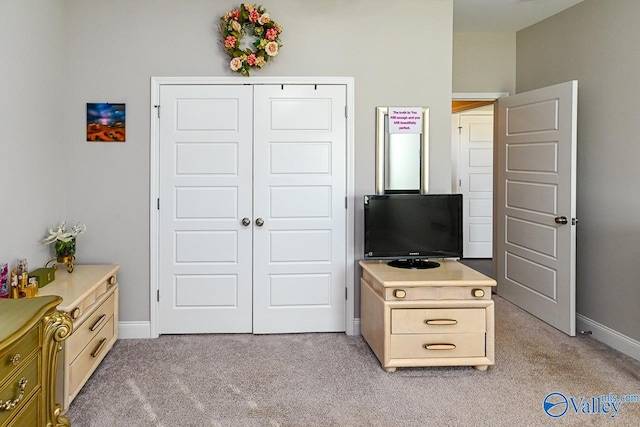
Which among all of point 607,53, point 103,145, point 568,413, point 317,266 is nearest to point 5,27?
point 103,145

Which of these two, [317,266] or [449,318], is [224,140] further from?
[449,318]

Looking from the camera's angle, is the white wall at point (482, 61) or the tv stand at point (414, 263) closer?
the tv stand at point (414, 263)

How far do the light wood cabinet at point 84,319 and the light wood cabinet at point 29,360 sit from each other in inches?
22.1

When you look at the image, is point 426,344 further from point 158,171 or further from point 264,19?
point 264,19

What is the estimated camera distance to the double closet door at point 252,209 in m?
3.62

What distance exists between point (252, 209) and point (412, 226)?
1215 mm

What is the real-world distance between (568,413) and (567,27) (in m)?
3.13

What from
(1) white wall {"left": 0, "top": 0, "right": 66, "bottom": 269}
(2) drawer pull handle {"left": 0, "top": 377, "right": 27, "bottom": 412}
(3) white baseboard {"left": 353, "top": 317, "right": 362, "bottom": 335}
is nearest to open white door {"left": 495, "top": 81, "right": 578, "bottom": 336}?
(3) white baseboard {"left": 353, "top": 317, "right": 362, "bottom": 335}

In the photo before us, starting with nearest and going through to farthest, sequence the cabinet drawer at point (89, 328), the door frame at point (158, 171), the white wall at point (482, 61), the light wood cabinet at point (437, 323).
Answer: the cabinet drawer at point (89, 328) → the light wood cabinet at point (437, 323) → the door frame at point (158, 171) → the white wall at point (482, 61)

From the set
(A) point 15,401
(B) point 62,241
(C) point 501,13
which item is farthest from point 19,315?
(C) point 501,13

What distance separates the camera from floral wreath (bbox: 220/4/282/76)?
11.4 feet

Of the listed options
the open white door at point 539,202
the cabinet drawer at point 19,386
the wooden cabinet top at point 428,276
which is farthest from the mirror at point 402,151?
the cabinet drawer at point 19,386

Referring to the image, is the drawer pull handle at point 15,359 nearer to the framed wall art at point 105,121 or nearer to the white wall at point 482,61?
the framed wall art at point 105,121

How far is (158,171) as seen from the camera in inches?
142
